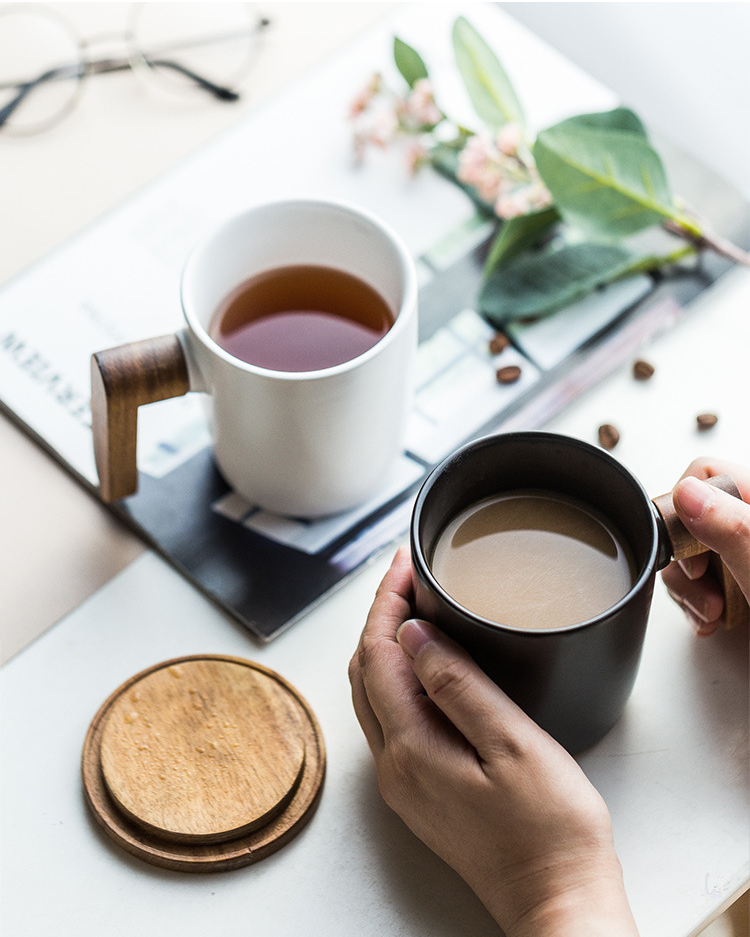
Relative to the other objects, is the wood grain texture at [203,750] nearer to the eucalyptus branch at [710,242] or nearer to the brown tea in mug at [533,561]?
the brown tea in mug at [533,561]

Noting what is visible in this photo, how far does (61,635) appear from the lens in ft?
2.51

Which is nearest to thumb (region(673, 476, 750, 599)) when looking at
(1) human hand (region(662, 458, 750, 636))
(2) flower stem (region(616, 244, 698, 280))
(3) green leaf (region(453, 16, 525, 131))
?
(1) human hand (region(662, 458, 750, 636))

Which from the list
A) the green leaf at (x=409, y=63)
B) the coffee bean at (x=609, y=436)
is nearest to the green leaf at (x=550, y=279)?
the coffee bean at (x=609, y=436)

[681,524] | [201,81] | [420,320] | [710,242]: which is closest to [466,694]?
[681,524]

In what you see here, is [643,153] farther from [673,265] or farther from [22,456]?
[22,456]

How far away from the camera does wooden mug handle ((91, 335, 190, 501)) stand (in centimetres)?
70

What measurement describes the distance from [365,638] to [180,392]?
234 mm

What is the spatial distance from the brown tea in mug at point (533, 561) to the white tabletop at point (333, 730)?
144 millimetres

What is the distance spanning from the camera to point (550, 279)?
0.92 m

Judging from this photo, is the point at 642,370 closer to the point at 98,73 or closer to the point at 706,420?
the point at 706,420

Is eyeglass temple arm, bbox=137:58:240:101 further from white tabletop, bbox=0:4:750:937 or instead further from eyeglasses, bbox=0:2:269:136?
white tabletop, bbox=0:4:750:937

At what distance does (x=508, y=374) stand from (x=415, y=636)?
1.18 ft

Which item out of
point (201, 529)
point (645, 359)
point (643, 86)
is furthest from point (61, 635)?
point (643, 86)

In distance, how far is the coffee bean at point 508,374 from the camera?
0.88 m
